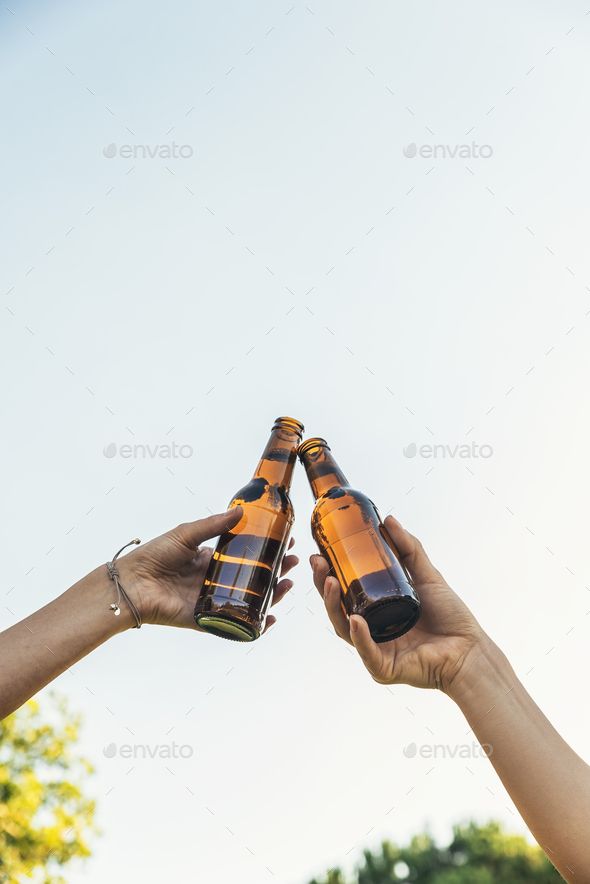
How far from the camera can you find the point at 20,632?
2.47m

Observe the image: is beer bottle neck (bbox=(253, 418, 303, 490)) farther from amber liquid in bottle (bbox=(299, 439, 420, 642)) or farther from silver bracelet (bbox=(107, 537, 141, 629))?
silver bracelet (bbox=(107, 537, 141, 629))

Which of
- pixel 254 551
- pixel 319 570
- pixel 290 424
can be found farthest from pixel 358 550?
pixel 290 424

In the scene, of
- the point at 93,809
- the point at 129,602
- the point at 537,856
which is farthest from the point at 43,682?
the point at 537,856

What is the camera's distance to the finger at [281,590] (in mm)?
3286

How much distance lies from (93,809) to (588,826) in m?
8.64

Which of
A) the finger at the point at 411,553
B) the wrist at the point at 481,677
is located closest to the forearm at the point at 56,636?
the finger at the point at 411,553

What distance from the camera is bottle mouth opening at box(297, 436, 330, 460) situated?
3211 millimetres

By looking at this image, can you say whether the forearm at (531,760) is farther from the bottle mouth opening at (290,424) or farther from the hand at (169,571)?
the bottle mouth opening at (290,424)

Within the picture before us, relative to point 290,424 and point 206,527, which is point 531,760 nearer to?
point 206,527

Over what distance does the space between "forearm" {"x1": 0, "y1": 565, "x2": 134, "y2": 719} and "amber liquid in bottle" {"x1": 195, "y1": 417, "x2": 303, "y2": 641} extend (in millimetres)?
362

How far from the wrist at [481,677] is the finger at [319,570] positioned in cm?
60

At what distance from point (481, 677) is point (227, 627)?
3.14ft

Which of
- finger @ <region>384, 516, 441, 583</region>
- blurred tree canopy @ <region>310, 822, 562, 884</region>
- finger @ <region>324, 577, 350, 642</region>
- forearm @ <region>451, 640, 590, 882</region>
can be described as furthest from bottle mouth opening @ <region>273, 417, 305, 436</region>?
blurred tree canopy @ <region>310, 822, 562, 884</region>

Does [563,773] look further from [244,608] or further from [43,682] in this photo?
[43,682]
